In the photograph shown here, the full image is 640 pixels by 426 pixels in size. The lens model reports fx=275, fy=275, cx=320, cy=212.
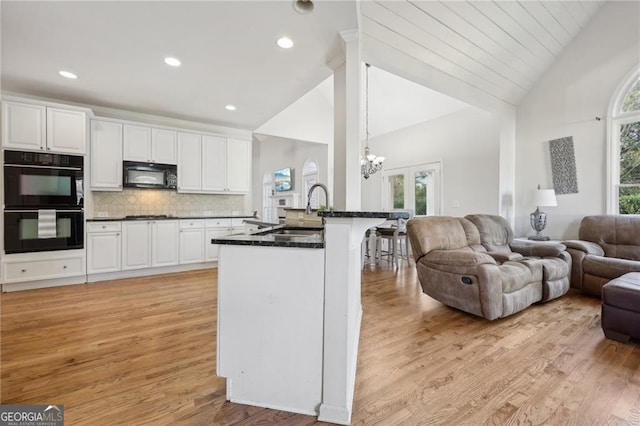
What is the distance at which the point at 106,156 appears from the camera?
13.3 feet

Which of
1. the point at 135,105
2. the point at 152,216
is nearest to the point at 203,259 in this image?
the point at 152,216

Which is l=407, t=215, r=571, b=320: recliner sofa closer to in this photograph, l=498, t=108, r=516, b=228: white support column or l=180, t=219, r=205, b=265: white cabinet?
l=498, t=108, r=516, b=228: white support column

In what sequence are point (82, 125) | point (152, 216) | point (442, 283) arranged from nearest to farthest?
point (442, 283), point (82, 125), point (152, 216)

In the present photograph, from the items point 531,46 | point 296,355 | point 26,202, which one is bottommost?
point 296,355

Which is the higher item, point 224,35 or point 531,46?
point 531,46

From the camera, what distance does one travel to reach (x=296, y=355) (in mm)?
1406

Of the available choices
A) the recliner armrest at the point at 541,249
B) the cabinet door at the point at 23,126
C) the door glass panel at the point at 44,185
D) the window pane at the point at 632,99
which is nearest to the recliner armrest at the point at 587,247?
the recliner armrest at the point at 541,249

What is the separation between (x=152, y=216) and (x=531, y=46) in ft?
20.8

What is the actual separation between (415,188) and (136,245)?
5.38 meters

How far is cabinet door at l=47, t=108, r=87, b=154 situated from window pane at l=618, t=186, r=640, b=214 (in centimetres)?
757

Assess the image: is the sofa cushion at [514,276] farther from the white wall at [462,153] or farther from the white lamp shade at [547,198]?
the white wall at [462,153]

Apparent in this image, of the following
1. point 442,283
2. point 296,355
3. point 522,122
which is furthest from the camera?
point 522,122

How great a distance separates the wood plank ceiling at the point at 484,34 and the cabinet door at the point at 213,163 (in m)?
3.14

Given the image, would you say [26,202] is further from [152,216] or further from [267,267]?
[267,267]
